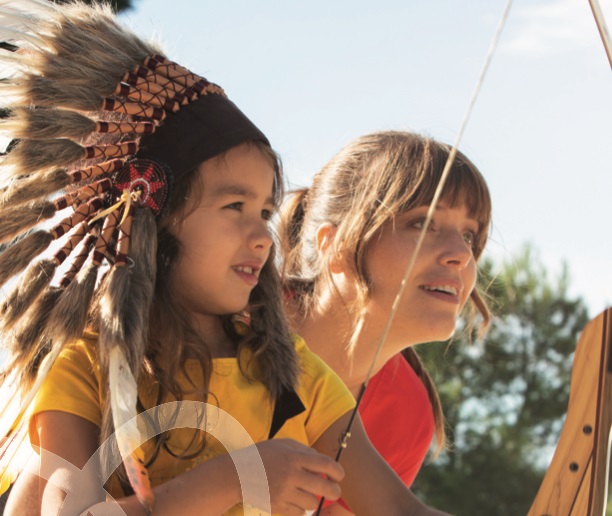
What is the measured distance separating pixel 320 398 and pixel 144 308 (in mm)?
447

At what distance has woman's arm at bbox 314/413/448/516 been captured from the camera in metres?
1.79

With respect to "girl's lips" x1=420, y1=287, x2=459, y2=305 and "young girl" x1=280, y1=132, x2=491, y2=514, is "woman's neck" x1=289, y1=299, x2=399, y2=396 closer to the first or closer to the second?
"young girl" x1=280, y1=132, x2=491, y2=514

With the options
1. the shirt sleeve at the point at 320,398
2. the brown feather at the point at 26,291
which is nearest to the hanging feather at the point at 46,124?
the brown feather at the point at 26,291

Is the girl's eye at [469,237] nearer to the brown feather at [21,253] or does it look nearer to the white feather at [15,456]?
the brown feather at [21,253]

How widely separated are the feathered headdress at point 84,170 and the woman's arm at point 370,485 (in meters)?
0.48

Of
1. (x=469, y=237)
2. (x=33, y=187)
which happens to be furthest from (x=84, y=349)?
(x=469, y=237)

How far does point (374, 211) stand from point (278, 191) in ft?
1.88

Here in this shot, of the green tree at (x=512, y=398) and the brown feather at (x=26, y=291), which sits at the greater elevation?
the brown feather at (x=26, y=291)

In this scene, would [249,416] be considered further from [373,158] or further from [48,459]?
[373,158]

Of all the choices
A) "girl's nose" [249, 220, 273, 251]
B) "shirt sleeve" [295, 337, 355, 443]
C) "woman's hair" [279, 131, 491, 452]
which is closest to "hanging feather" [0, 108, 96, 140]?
"girl's nose" [249, 220, 273, 251]

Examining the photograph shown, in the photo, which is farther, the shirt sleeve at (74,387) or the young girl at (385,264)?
the young girl at (385,264)

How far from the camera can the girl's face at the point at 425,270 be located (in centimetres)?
251

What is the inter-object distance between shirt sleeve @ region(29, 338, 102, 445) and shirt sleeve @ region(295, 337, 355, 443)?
0.44 m

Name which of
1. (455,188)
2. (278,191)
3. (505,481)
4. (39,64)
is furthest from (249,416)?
(505,481)
